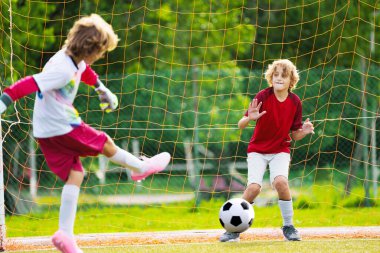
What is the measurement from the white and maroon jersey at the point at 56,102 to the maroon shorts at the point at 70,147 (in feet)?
0.16

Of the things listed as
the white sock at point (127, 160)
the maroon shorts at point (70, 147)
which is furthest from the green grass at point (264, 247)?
the maroon shorts at point (70, 147)

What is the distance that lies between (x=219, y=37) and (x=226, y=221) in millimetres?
9489

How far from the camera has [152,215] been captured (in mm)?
9852

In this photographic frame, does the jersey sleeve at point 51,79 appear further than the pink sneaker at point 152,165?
No

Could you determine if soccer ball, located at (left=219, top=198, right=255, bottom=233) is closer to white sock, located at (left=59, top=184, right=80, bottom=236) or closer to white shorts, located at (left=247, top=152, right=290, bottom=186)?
white shorts, located at (left=247, top=152, right=290, bottom=186)

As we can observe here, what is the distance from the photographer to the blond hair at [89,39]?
15.4 ft

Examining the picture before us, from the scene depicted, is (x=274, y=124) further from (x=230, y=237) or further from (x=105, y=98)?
(x=105, y=98)

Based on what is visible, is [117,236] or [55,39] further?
[55,39]

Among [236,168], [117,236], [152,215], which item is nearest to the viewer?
[117,236]

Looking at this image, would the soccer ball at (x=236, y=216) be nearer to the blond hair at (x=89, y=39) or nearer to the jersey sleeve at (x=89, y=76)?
the jersey sleeve at (x=89, y=76)

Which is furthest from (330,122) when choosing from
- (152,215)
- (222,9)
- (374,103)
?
(222,9)

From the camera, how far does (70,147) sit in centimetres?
469

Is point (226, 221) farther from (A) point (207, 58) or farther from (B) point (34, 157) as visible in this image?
(A) point (207, 58)

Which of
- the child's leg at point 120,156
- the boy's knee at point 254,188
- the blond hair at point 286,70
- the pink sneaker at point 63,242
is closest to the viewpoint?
the pink sneaker at point 63,242
